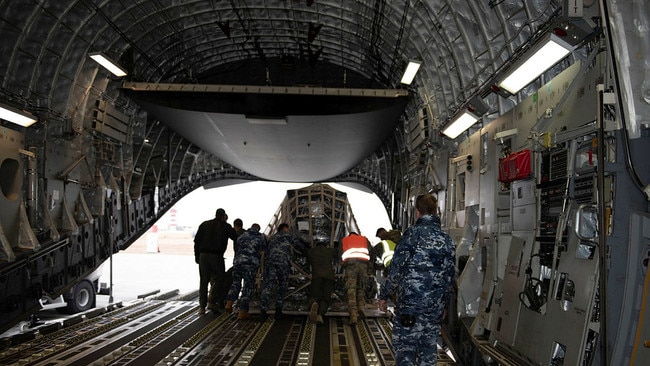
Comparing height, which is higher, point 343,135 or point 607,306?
point 343,135

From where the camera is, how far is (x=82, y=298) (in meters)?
14.9

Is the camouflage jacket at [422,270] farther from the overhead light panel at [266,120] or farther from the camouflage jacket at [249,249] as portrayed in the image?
the overhead light panel at [266,120]

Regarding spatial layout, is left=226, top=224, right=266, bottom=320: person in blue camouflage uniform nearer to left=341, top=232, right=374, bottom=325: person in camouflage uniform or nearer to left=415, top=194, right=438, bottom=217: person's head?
left=341, top=232, right=374, bottom=325: person in camouflage uniform

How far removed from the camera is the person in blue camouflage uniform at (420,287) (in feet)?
19.5

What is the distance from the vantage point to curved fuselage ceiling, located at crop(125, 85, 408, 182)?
676 inches

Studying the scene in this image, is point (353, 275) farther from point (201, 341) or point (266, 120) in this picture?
point (266, 120)

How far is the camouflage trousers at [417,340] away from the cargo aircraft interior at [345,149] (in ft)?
2.65

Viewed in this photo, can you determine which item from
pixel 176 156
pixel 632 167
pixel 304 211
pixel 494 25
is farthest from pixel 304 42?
pixel 632 167

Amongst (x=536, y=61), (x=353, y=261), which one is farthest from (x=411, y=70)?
(x=536, y=61)

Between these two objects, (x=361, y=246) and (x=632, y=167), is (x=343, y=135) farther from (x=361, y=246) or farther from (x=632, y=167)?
(x=632, y=167)

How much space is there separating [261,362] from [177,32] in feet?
40.0

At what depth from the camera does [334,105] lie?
1778 centimetres

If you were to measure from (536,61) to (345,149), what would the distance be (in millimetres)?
15524

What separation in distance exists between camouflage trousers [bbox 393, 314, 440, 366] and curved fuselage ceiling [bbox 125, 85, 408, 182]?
1008 cm
